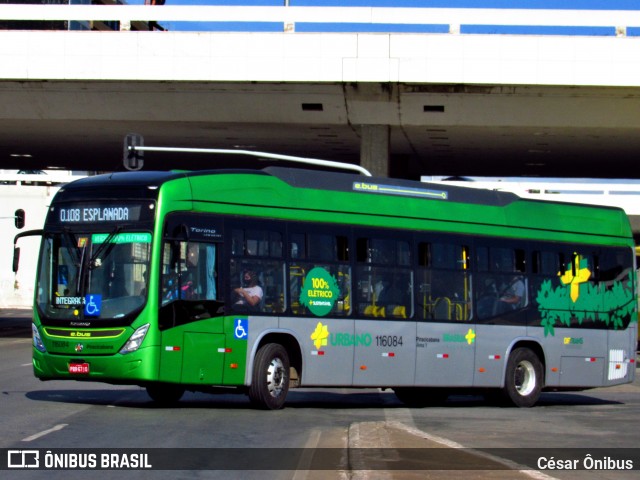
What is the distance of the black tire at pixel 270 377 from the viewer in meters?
16.5

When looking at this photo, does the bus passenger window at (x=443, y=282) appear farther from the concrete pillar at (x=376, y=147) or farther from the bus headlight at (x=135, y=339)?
the concrete pillar at (x=376, y=147)

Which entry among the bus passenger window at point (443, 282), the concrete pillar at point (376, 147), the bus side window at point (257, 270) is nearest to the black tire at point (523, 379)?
the bus passenger window at point (443, 282)

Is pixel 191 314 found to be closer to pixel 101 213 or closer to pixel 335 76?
pixel 101 213

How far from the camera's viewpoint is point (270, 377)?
658 inches

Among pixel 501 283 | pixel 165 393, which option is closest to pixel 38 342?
pixel 165 393

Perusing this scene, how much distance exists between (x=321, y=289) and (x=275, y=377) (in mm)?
1555

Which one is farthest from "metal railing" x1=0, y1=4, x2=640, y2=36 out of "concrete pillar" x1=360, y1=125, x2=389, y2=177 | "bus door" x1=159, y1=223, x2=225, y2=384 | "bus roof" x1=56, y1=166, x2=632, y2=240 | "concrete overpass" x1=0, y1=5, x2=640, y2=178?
"bus door" x1=159, y1=223, x2=225, y2=384

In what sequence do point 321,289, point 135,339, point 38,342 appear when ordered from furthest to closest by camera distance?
point 321,289 < point 38,342 < point 135,339

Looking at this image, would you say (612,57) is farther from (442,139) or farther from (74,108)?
(74,108)

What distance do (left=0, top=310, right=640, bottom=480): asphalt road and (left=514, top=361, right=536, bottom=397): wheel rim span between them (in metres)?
0.37

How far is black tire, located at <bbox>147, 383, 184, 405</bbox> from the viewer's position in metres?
17.3

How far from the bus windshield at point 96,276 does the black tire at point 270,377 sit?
6.74 ft

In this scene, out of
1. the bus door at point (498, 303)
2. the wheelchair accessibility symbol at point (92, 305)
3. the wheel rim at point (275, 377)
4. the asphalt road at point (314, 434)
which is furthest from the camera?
the bus door at point (498, 303)

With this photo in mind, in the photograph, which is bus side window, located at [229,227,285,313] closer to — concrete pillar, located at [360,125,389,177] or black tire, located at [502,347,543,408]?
black tire, located at [502,347,543,408]
